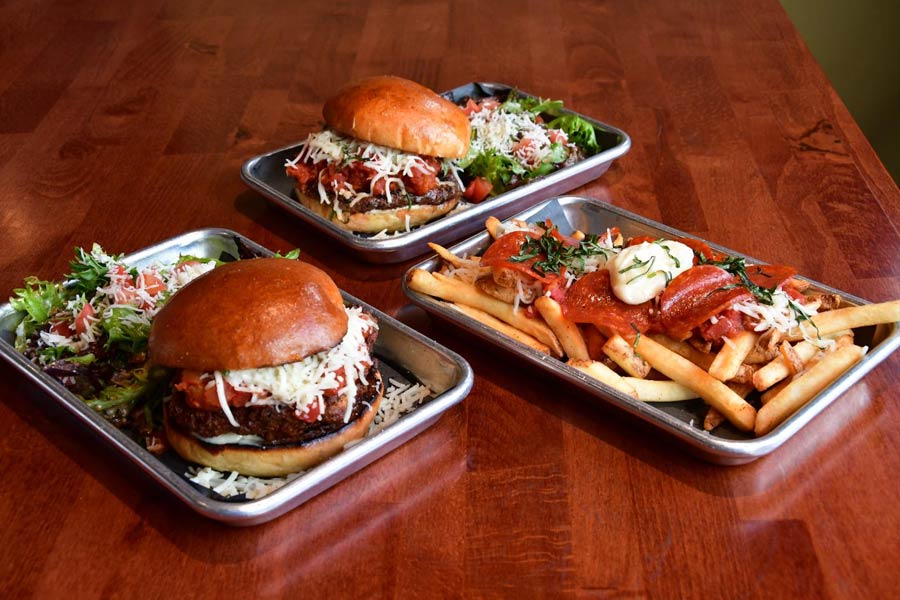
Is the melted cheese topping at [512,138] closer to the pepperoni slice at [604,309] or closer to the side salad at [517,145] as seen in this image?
the side salad at [517,145]

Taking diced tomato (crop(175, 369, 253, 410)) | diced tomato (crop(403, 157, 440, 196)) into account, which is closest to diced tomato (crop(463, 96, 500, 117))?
diced tomato (crop(403, 157, 440, 196))

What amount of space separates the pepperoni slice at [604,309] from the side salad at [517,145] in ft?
3.99

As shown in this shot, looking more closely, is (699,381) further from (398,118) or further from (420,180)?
(398,118)

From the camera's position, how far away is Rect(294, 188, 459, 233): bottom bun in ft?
11.3

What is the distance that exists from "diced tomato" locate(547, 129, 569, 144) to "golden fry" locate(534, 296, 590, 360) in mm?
1601

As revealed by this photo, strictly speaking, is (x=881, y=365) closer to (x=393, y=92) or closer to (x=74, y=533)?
(x=393, y=92)

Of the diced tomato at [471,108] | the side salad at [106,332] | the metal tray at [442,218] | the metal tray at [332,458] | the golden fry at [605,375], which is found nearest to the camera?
the metal tray at [332,458]

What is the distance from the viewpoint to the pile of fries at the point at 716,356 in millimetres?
2375

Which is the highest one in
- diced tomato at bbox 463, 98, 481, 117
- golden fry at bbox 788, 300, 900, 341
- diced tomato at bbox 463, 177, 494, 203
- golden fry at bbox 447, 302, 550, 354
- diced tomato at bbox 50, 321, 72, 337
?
golden fry at bbox 788, 300, 900, 341

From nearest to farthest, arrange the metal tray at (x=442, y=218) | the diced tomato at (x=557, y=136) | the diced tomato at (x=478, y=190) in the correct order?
the metal tray at (x=442, y=218) → the diced tomato at (x=478, y=190) → the diced tomato at (x=557, y=136)

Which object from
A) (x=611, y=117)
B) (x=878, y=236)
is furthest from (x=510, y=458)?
(x=611, y=117)

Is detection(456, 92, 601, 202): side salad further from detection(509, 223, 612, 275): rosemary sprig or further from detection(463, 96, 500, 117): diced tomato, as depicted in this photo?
detection(509, 223, 612, 275): rosemary sprig

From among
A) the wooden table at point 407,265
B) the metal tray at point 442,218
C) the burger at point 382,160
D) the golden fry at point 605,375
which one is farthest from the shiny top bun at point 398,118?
the golden fry at point 605,375

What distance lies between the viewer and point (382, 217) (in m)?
3.45
